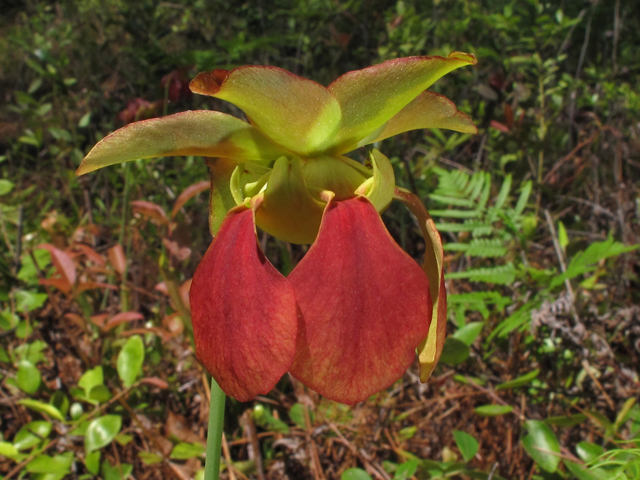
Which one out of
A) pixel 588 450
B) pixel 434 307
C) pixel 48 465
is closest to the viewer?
pixel 434 307

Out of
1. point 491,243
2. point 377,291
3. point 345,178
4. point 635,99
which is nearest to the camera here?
point 377,291

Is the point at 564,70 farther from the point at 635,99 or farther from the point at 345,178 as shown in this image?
the point at 345,178

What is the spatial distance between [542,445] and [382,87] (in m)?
0.80

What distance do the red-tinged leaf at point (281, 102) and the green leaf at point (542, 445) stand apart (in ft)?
2.44

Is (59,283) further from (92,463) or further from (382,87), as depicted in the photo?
(382,87)

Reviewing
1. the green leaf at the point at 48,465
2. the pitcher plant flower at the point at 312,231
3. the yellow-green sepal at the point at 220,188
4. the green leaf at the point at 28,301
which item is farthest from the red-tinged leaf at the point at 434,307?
the green leaf at the point at 28,301

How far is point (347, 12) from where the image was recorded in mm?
2621

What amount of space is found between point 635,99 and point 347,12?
1646 millimetres

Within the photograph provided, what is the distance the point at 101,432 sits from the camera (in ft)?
3.75

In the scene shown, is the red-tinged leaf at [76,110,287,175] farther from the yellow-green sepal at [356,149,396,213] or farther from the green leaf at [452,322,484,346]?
the green leaf at [452,322,484,346]

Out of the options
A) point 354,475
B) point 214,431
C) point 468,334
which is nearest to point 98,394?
point 354,475

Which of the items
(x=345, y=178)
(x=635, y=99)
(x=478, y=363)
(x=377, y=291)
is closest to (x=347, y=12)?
(x=635, y=99)

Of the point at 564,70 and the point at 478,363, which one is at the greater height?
the point at 564,70

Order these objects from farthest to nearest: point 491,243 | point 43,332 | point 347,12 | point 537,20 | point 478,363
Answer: point 347,12, point 537,20, point 43,332, point 478,363, point 491,243
